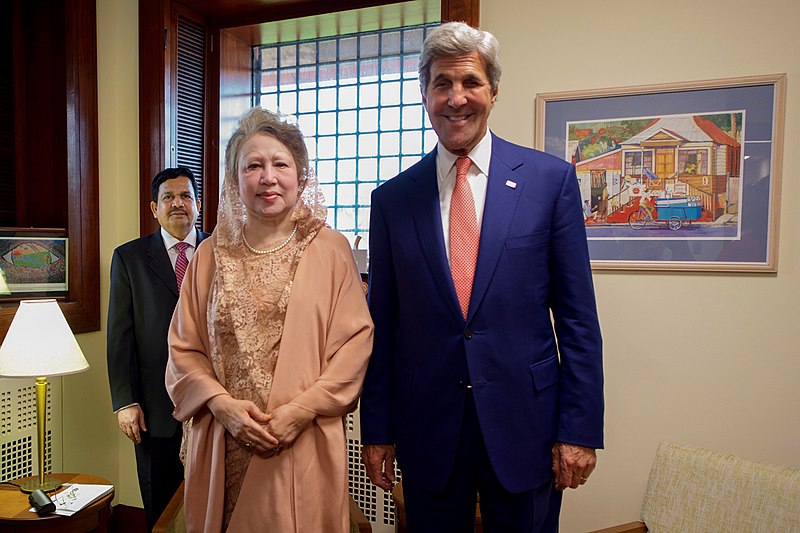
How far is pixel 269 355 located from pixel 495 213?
0.67 meters

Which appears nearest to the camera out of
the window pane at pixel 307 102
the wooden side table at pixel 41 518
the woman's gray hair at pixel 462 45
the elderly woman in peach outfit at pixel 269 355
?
the woman's gray hair at pixel 462 45

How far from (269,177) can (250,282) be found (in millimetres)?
277

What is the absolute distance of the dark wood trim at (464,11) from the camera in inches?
98.1

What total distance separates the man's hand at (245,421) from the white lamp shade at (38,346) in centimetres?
103

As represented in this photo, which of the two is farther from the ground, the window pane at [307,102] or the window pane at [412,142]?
the window pane at [307,102]

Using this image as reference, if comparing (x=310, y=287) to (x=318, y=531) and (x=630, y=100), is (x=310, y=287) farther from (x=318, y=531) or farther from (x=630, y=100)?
(x=630, y=100)

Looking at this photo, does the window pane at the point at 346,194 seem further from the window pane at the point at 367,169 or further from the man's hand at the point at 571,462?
the man's hand at the point at 571,462

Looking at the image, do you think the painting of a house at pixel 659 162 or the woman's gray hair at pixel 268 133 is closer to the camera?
the woman's gray hair at pixel 268 133

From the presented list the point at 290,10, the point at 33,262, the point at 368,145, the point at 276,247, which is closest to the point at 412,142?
the point at 368,145

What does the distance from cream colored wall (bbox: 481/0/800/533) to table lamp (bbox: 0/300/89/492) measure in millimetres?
1837

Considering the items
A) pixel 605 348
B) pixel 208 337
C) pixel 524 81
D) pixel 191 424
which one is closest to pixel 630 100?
pixel 524 81

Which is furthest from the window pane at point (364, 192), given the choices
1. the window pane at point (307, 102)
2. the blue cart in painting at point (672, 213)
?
the blue cart in painting at point (672, 213)

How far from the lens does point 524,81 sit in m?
2.46

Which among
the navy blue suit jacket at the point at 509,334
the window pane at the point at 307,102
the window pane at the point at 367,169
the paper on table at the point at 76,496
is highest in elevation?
the window pane at the point at 307,102
